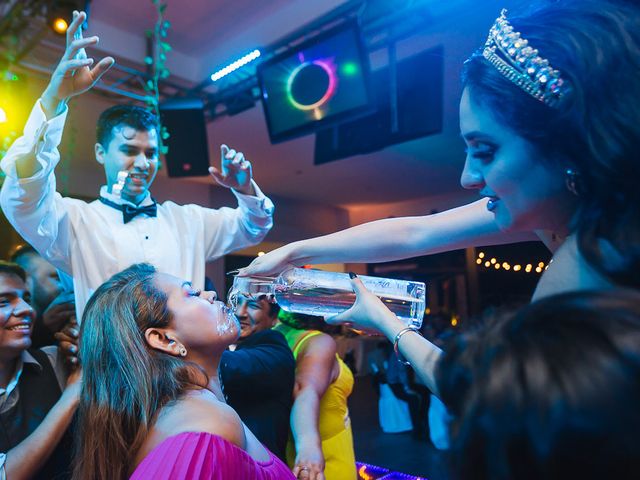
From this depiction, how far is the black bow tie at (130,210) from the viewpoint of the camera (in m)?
2.08

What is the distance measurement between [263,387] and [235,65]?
11.4 ft

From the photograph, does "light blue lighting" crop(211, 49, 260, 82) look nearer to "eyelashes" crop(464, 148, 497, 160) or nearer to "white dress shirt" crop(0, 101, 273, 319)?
"white dress shirt" crop(0, 101, 273, 319)

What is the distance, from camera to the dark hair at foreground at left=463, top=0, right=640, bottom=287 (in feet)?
2.10

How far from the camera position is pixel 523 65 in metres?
0.71

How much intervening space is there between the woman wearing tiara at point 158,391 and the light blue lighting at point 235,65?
319 centimetres

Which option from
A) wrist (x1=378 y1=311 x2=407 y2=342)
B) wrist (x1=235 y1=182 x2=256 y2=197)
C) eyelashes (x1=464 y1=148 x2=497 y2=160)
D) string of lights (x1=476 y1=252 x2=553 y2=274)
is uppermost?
wrist (x1=235 y1=182 x2=256 y2=197)

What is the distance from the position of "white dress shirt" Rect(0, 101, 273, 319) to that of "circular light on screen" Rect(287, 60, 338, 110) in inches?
71.5

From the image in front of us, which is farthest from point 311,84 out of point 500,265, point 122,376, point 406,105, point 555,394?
point 500,265

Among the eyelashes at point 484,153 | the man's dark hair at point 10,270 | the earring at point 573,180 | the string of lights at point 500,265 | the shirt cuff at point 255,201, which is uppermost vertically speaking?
the shirt cuff at point 255,201

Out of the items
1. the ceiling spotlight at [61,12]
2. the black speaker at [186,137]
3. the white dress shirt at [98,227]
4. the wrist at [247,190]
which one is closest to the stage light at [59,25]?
the ceiling spotlight at [61,12]

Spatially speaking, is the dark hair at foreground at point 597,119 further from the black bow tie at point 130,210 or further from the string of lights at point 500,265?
the string of lights at point 500,265

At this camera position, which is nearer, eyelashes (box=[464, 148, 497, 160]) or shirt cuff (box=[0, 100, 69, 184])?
eyelashes (box=[464, 148, 497, 160])

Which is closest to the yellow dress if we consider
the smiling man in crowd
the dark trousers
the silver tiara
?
the smiling man in crowd

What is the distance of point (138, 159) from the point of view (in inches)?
80.7
